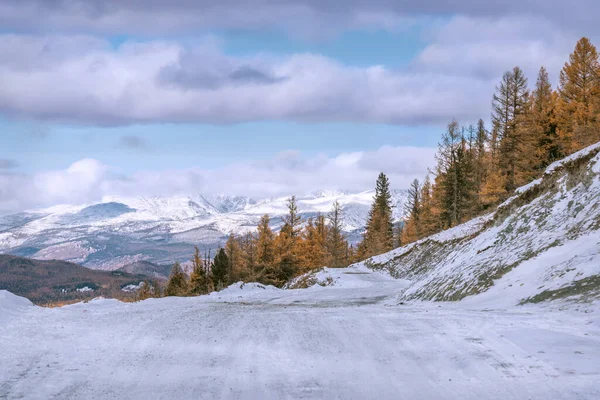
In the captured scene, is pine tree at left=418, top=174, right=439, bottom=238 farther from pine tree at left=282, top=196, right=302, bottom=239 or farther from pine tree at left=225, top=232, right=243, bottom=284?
pine tree at left=225, top=232, right=243, bottom=284

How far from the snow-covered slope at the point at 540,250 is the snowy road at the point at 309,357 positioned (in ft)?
4.92

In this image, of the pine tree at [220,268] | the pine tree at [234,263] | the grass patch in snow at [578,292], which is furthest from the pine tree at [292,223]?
the grass patch in snow at [578,292]

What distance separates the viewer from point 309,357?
26.0 feet

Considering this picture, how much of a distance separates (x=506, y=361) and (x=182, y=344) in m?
5.20

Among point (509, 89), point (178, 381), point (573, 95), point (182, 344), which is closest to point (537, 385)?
point (178, 381)

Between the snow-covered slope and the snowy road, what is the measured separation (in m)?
1.50

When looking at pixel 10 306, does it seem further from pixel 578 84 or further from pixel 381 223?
pixel 381 223

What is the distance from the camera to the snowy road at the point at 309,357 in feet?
20.9

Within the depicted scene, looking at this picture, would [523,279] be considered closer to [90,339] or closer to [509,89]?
[90,339]

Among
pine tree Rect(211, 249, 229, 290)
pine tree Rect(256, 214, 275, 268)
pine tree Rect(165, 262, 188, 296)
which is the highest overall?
pine tree Rect(256, 214, 275, 268)

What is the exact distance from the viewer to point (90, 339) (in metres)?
9.17

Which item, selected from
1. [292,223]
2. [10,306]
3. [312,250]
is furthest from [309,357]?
[312,250]

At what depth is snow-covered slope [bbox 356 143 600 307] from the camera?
11565mm

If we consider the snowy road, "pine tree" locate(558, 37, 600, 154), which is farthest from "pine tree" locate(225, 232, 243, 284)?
the snowy road
